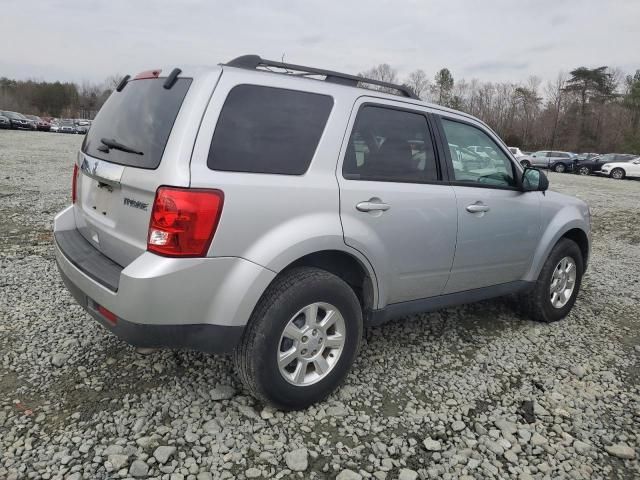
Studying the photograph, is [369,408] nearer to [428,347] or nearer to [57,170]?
[428,347]

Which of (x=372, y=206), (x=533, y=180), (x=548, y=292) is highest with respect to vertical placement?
(x=533, y=180)

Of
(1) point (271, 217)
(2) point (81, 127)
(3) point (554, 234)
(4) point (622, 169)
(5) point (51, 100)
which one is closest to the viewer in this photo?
(1) point (271, 217)

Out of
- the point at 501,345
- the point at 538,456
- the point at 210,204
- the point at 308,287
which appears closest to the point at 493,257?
the point at 501,345

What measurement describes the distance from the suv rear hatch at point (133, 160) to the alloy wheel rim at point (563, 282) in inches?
136

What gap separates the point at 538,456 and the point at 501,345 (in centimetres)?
137

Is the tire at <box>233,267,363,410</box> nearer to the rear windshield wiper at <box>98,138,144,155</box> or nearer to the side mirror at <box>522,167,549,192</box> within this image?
the rear windshield wiper at <box>98,138,144,155</box>

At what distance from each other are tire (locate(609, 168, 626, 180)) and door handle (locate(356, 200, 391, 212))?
30.8 metres

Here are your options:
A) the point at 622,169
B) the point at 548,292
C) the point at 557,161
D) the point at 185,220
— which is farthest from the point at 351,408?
the point at 557,161

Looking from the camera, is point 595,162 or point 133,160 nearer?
point 133,160

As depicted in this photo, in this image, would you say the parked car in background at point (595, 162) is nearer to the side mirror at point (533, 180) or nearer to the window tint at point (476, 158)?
the side mirror at point (533, 180)

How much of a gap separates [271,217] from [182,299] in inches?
23.0

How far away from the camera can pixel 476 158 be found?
12.2 feet

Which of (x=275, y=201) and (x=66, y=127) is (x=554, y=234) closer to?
(x=275, y=201)

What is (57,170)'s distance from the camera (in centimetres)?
1366
